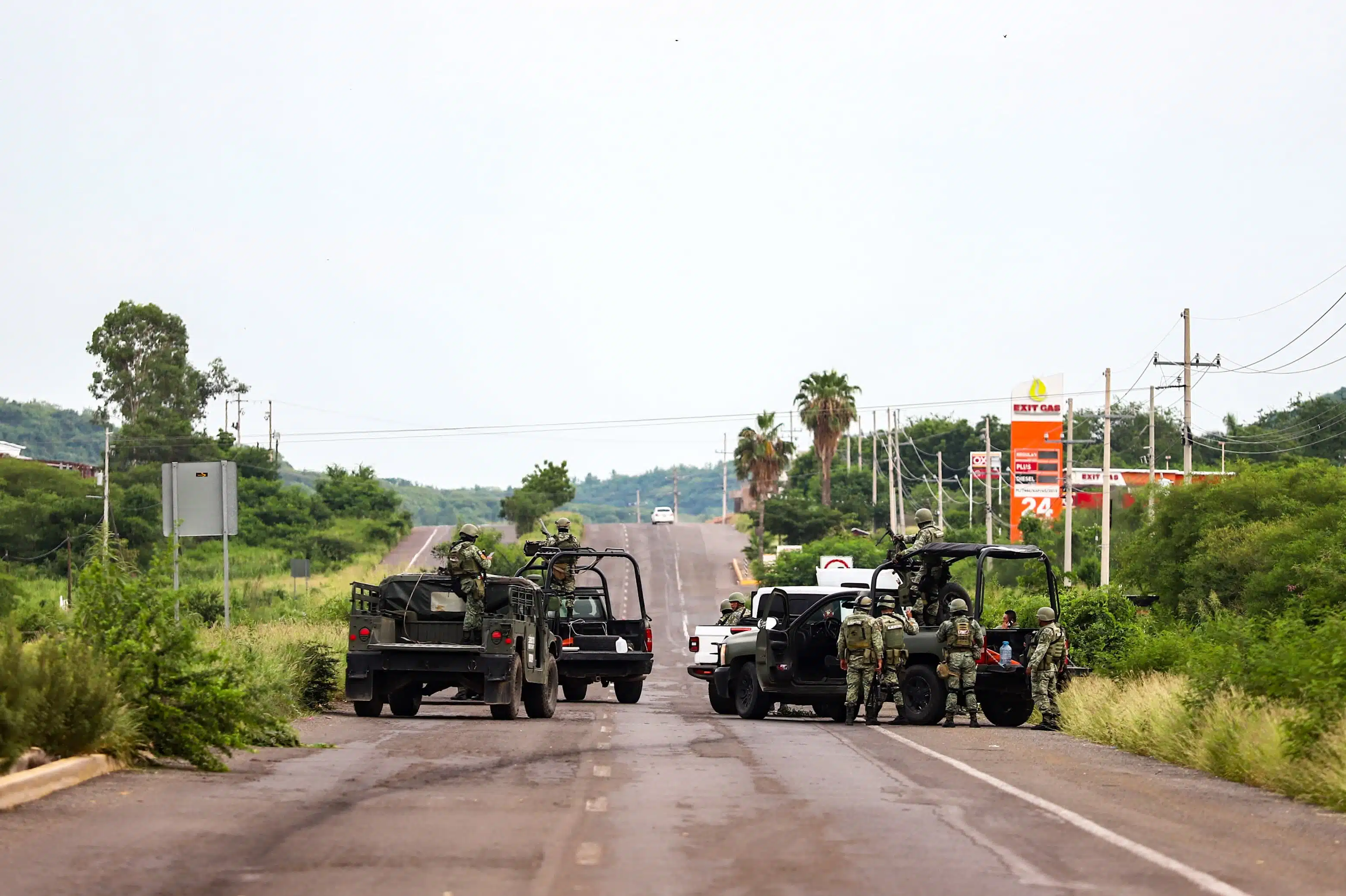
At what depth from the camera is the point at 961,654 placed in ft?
69.1

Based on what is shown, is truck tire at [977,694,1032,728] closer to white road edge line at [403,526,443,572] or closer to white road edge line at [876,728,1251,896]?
white road edge line at [876,728,1251,896]

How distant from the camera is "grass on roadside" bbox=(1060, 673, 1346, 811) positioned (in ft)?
43.8

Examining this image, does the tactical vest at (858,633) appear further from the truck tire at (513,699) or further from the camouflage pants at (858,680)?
the truck tire at (513,699)

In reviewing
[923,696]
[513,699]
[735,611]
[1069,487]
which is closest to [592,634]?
[735,611]

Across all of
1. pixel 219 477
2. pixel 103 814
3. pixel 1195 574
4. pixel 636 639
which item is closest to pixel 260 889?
pixel 103 814

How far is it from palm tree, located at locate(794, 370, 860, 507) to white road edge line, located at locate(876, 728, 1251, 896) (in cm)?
9066

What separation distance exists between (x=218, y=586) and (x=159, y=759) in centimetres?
4940

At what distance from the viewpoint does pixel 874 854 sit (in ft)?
31.5

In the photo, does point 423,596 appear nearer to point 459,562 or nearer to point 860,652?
point 459,562

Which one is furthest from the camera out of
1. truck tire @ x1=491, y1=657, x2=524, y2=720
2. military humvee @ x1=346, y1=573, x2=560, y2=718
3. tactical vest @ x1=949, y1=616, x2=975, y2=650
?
truck tire @ x1=491, y1=657, x2=524, y2=720

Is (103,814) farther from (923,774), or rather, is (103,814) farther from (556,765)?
(923,774)

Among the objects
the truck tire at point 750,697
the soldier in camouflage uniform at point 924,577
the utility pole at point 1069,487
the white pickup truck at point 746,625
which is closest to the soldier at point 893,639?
the soldier in camouflage uniform at point 924,577

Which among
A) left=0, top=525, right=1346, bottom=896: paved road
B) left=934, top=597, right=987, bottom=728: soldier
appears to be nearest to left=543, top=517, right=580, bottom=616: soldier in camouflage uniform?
left=934, top=597, right=987, bottom=728: soldier

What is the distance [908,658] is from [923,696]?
52cm
